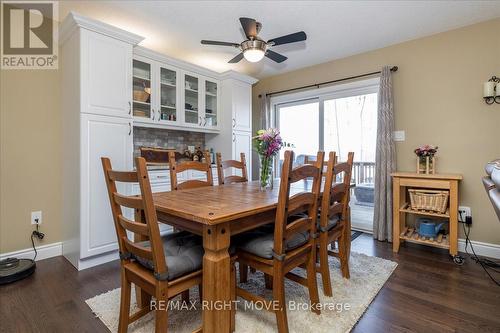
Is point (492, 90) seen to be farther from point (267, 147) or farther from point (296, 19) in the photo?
point (267, 147)

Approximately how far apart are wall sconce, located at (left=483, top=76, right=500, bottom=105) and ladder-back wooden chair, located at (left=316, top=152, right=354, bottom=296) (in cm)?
170

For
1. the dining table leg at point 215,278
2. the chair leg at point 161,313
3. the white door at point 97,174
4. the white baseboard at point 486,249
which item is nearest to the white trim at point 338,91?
the white baseboard at point 486,249

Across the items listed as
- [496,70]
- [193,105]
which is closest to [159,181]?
[193,105]

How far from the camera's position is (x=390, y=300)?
1826 millimetres

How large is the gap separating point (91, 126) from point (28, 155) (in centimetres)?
72

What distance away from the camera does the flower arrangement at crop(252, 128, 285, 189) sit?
77.4 inches

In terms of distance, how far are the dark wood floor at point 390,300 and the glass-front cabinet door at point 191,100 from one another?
203cm

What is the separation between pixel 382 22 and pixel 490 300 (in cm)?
259

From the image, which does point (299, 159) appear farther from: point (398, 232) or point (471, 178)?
point (471, 178)

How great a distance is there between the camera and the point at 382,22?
2.67 metres

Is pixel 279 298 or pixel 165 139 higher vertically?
pixel 165 139

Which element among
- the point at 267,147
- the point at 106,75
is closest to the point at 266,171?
the point at 267,147

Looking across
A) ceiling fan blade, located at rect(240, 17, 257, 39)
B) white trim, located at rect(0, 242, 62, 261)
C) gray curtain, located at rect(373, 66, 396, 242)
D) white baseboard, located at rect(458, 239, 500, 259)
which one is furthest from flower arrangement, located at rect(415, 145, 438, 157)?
white trim, located at rect(0, 242, 62, 261)

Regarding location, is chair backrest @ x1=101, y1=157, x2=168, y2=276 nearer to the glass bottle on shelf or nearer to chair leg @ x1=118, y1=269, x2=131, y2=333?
chair leg @ x1=118, y1=269, x2=131, y2=333
